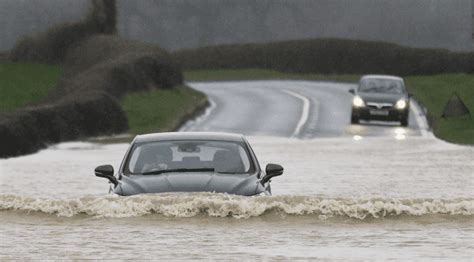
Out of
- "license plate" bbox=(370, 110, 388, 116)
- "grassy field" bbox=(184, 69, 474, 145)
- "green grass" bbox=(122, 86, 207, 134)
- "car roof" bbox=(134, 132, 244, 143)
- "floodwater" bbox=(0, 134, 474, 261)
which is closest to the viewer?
"floodwater" bbox=(0, 134, 474, 261)

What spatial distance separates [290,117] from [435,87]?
28999 millimetres

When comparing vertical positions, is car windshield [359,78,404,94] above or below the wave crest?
below

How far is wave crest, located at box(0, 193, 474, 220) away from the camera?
15.6m

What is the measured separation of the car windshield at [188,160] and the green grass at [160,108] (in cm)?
3446

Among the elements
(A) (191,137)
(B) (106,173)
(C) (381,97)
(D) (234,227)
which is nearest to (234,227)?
(D) (234,227)

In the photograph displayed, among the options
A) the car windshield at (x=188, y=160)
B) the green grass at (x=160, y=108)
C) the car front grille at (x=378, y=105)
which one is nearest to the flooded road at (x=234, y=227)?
the car windshield at (x=188, y=160)

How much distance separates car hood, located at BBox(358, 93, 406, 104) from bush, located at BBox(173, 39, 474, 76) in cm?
6835

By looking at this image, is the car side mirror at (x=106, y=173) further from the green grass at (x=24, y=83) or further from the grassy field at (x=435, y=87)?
the green grass at (x=24, y=83)

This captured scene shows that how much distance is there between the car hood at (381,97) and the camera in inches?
2333

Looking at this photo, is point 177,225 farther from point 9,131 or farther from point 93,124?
point 93,124

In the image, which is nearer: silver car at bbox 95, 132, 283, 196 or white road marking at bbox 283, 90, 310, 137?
silver car at bbox 95, 132, 283, 196

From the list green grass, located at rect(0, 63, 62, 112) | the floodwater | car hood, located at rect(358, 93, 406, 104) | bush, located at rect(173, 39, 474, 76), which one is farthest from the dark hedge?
bush, located at rect(173, 39, 474, 76)

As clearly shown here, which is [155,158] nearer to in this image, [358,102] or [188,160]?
Result: [188,160]

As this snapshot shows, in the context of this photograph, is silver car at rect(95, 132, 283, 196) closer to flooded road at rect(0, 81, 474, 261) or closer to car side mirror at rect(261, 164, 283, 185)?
car side mirror at rect(261, 164, 283, 185)
